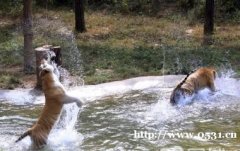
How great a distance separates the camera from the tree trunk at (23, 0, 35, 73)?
12.2 metres

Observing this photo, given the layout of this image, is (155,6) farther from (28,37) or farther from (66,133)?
(66,133)

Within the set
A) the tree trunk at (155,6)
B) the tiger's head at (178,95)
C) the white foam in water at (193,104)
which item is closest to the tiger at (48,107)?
the white foam in water at (193,104)

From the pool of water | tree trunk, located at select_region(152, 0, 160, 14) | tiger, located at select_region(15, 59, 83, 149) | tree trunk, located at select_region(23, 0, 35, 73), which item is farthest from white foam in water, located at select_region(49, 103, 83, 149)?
tree trunk, located at select_region(152, 0, 160, 14)

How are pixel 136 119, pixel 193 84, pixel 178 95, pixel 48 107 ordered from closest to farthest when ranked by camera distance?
pixel 48 107 → pixel 136 119 → pixel 178 95 → pixel 193 84

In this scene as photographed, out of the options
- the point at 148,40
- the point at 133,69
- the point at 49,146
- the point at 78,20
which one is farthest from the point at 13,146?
the point at 78,20

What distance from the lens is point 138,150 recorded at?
696 centimetres

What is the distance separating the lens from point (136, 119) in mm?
8453

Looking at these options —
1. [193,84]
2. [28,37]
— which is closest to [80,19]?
[28,37]

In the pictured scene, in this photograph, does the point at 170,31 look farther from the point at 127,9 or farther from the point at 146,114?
the point at 146,114

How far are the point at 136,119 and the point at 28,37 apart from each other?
4.99 metres

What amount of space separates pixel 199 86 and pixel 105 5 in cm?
1190

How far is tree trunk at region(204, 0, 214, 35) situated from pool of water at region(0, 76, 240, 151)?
5454 millimetres

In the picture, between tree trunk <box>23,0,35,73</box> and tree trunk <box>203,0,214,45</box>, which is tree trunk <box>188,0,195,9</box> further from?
tree trunk <box>23,0,35,73</box>

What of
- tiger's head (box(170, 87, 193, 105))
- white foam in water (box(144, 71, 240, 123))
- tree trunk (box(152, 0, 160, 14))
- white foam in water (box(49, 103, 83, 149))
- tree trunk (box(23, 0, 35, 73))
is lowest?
white foam in water (box(49, 103, 83, 149))
